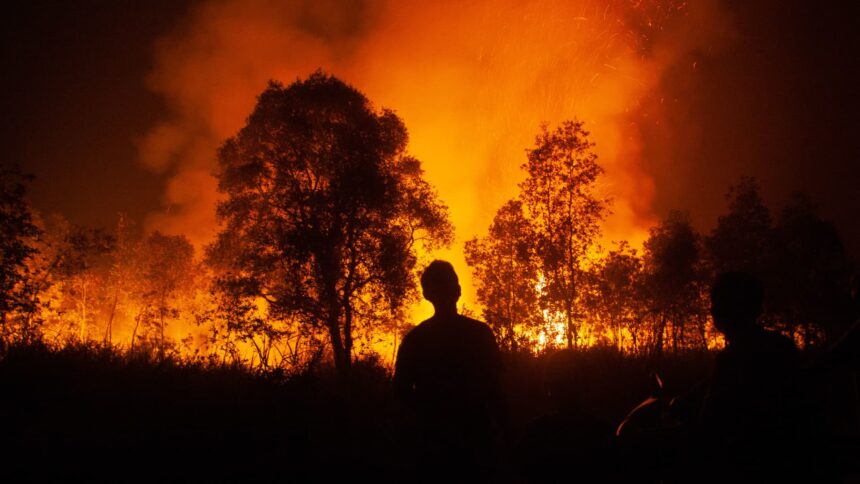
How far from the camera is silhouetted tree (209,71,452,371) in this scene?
57.9 ft

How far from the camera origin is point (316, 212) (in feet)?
58.7

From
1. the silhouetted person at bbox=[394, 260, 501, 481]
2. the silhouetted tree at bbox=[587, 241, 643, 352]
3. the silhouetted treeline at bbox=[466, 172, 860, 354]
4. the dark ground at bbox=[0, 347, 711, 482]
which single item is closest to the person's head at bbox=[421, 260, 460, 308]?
the silhouetted person at bbox=[394, 260, 501, 481]

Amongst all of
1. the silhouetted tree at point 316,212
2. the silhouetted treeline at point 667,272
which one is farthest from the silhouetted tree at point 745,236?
the silhouetted tree at point 316,212

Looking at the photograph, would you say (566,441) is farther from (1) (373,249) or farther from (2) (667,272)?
(2) (667,272)

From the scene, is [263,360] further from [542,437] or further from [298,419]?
[542,437]

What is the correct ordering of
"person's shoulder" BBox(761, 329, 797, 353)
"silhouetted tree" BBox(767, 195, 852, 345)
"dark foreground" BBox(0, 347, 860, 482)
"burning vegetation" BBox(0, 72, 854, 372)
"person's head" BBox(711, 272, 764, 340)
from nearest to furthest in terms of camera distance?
1. "person's shoulder" BBox(761, 329, 797, 353)
2. "person's head" BBox(711, 272, 764, 340)
3. "dark foreground" BBox(0, 347, 860, 482)
4. "burning vegetation" BBox(0, 72, 854, 372)
5. "silhouetted tree" BBox(767, 195, 852, 345)

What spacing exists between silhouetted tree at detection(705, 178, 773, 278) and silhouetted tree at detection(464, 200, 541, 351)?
1540 cm

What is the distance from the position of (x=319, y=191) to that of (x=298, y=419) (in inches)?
525

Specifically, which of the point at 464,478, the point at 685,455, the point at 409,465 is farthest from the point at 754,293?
the point at 409,465

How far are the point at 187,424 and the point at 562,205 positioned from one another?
19879 millimetres

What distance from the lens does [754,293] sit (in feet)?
7.97

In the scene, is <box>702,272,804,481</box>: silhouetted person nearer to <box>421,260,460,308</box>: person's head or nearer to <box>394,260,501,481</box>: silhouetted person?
<box>394,260,501,481</box>: silhouetted person

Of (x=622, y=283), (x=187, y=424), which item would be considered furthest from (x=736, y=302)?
(x=622, y=283)

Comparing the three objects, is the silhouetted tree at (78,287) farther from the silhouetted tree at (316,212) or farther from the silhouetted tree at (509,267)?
the silhouetted tree at (509,267)
